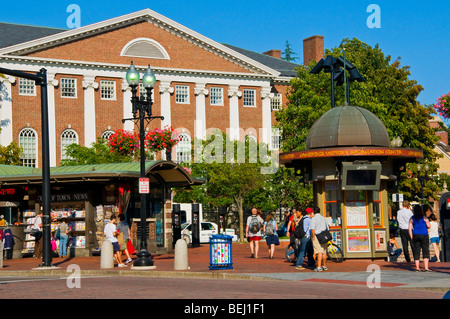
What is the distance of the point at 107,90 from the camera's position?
61.4m

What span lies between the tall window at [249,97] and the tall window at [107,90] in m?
12.4

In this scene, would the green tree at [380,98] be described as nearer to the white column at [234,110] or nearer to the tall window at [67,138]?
the white column at [234,110]

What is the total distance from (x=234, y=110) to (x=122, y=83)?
10.7 m

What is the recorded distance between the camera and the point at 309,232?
22.1 metres

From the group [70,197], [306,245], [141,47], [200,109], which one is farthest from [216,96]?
[306,245]

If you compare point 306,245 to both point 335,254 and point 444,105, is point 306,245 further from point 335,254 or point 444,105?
point 444,105

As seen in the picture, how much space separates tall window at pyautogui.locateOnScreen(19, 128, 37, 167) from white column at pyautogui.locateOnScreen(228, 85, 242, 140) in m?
17.0

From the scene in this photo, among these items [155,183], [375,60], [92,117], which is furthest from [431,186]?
[155,183]

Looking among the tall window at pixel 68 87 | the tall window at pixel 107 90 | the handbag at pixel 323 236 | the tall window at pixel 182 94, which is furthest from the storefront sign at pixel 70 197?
the tall window at pixel 182 94

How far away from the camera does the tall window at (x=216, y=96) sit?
2616 inches

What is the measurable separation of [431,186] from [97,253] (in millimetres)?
36570

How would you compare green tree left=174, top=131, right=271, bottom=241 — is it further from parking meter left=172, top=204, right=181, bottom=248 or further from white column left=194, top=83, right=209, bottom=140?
parking meter left=172, top=204, right=181, bottom=248

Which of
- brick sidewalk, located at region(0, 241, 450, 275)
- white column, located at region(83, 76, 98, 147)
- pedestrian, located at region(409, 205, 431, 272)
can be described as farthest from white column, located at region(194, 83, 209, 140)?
pedestrian, located at region(409, 205, 431, 272)
